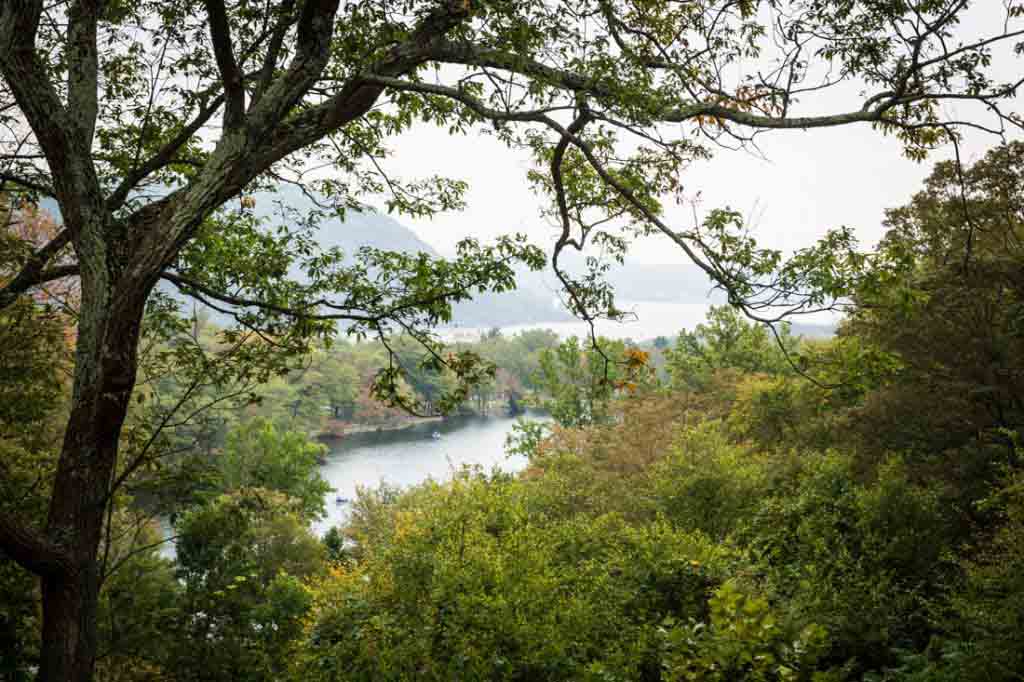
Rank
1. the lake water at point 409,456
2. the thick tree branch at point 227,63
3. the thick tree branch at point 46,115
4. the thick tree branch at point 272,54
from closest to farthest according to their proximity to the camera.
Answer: the thick tree branch at point 46,115
the thick tree branch at point 227,63
the thick tree branch at point 272,54
the lake water at point 409,456

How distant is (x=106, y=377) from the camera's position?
9.87ft

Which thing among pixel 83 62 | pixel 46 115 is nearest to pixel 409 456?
pixel 83 62

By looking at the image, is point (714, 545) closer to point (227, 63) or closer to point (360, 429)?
point (227, 63)

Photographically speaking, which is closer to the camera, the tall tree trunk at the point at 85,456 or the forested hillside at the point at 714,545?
the tall tree trunk at the point at 85,456

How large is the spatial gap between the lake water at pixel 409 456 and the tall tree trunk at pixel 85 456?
95.3 feet

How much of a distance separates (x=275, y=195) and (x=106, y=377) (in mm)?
3104

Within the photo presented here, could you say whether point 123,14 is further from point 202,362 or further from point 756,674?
point 756,674

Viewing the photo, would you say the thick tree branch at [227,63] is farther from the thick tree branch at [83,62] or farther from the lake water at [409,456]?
the lake water at [409,456]

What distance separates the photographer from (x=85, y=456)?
3014 millimetres

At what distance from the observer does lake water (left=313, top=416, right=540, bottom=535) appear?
35.3 m

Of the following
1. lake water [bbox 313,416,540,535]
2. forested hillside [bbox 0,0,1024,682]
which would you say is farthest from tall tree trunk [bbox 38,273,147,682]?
lake water [bbox 313,416,540,535]

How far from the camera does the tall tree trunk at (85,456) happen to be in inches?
118

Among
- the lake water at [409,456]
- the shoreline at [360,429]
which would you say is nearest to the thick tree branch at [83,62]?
the lake water at [409,456]

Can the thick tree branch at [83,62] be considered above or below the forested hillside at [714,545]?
above
